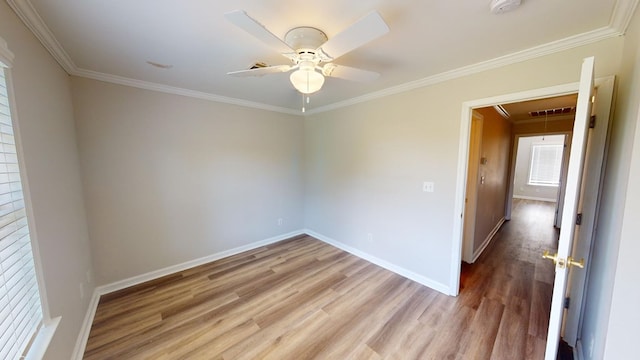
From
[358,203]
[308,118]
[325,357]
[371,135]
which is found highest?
[308,118]

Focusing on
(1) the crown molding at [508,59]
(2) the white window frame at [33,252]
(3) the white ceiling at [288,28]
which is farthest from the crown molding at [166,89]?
(1) the crown molding at [508,59]

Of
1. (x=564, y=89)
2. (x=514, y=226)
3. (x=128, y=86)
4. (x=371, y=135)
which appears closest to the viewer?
(x=564, y=89)

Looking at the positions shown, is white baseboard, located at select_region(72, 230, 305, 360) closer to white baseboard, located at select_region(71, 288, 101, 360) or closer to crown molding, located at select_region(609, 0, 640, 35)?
white baseboard, located at select_region(71, 288, 101, 360)

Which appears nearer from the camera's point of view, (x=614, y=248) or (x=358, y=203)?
(x=614, y=248)

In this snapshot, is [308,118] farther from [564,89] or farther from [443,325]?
[443,325]

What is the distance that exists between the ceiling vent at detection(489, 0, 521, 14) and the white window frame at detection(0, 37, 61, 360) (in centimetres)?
247

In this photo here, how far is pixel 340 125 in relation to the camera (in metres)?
3.49

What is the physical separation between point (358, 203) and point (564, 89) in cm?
233

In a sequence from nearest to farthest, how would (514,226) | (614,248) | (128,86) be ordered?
(614,248)
(128,86)
(514,226)

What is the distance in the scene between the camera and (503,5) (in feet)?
4.07

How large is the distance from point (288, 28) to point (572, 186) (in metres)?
1.87

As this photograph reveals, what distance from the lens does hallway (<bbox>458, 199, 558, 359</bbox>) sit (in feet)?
6.03

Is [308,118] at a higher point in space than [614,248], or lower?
higher

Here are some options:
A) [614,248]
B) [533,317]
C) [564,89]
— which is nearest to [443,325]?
[533,317]
